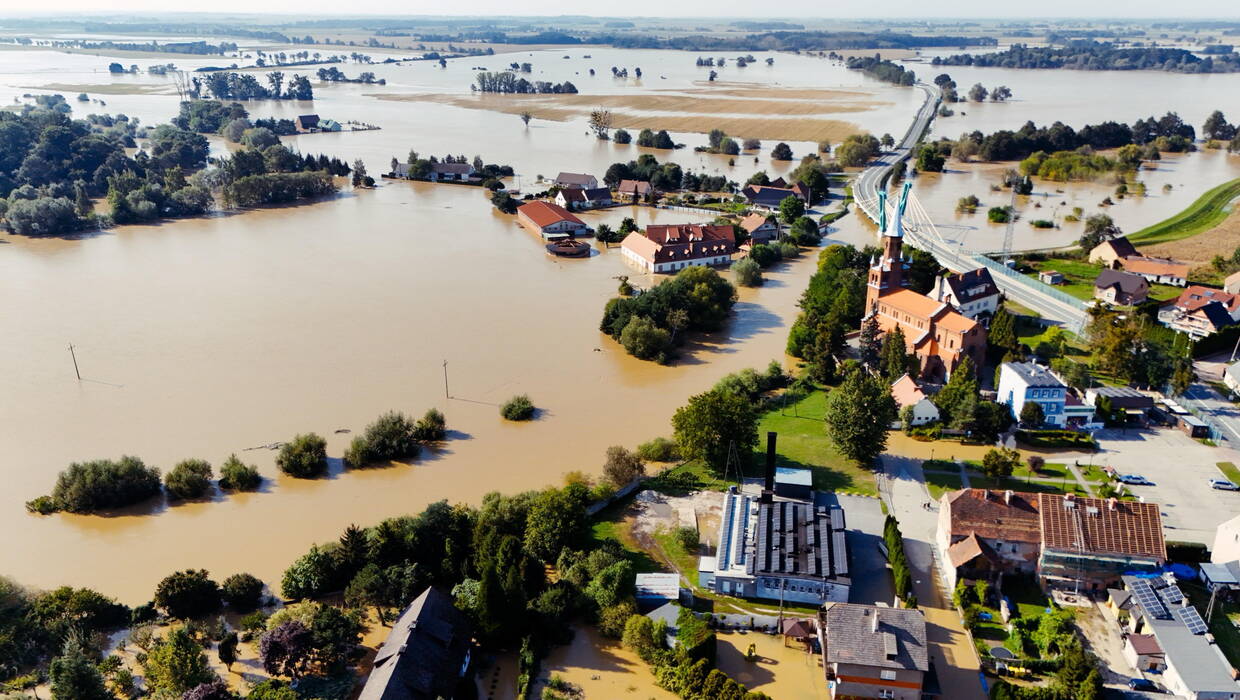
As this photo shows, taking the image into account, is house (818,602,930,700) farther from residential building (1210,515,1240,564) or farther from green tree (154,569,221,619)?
green tree (154,569,221,619)

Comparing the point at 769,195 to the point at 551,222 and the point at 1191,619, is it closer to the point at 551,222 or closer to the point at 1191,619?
the point at 551,222

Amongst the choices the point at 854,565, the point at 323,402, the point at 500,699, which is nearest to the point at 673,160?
the point at 323,402

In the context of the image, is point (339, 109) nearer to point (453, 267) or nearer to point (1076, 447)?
point (453, 267)

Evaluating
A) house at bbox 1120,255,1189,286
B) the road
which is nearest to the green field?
house at bbox 1120,255,1189,286

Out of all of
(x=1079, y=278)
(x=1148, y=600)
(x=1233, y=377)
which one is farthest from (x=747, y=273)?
(x=1148, y=600)

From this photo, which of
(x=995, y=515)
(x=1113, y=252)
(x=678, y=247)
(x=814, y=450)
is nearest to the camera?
(x=995, y=515)

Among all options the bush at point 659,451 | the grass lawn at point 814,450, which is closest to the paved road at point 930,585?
the grass lawn at point 814,450
